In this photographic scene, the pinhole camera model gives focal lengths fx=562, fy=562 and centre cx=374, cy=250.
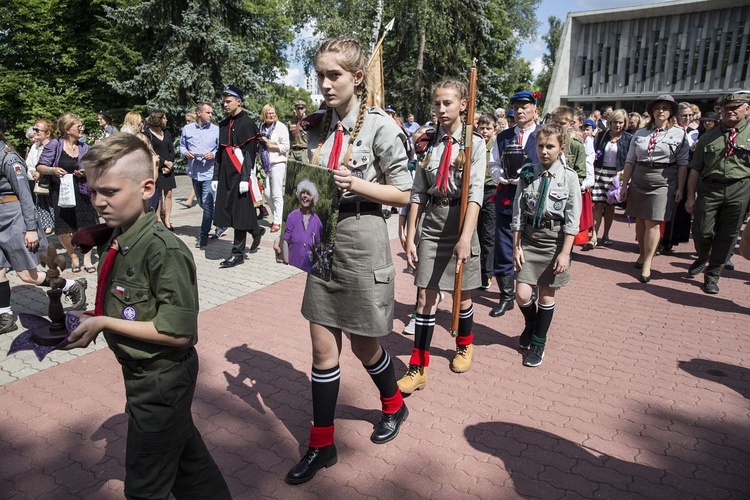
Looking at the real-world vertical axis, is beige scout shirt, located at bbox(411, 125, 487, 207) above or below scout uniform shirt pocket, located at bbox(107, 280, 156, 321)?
above

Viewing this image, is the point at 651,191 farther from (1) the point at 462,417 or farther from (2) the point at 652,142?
(1) the point at 462,417

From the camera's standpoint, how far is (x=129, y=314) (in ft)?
7.00

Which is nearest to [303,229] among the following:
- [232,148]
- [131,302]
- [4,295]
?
[131,302]

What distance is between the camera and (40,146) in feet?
25.8


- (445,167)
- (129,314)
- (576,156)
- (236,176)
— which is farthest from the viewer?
(236,176)

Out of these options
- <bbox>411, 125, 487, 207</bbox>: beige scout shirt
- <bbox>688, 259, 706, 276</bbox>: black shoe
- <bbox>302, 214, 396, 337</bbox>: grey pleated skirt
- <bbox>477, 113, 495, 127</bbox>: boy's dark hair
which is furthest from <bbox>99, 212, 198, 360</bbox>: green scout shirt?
<bbox>688, 259, 706, 276</bbox>: black shoe

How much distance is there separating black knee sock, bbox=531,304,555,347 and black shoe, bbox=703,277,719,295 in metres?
3.46

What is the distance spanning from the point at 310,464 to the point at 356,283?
3.42ft

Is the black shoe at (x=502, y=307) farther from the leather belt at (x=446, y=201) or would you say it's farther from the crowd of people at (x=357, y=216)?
the leather belt at (x=446, y=201)

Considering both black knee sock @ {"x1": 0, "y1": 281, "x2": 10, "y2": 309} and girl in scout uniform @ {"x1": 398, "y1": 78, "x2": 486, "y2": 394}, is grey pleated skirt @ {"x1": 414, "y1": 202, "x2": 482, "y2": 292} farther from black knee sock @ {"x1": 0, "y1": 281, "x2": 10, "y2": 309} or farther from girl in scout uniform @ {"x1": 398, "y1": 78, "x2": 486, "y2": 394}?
black knee sock @ {"x1": 0, "y1": 281, "x2": 10, "y2": 309}

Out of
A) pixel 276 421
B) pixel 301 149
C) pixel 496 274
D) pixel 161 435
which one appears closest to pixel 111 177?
pixel 161 435

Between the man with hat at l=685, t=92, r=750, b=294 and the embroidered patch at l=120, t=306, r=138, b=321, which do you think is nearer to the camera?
the embroidered patch at l=120, t=306, r=138, b=321

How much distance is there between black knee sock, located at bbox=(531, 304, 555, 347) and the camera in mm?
4609

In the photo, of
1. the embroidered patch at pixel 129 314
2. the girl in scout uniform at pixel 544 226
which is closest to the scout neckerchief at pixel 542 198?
the girl in scout uniform at pixel 544 226
